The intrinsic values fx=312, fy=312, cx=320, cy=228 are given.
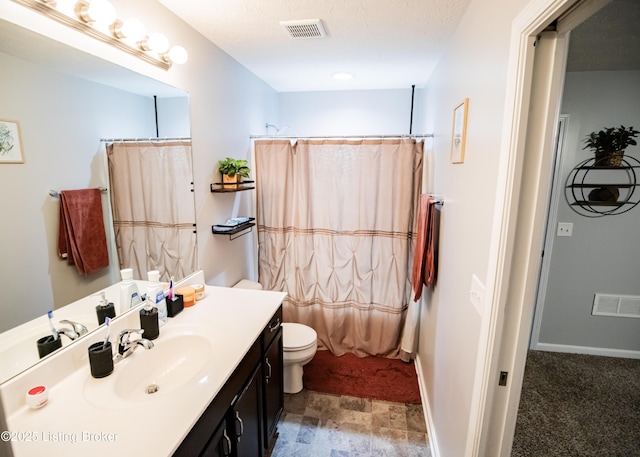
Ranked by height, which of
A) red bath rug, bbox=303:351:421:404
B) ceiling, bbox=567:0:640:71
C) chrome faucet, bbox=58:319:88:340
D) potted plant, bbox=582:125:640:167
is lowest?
red bath rug, bbox=303:351:421:404

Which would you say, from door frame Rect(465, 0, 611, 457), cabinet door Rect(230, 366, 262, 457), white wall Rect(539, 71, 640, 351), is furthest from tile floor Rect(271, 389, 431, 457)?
white wall Rect(539, 71, 640, 351)

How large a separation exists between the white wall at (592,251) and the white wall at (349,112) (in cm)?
129

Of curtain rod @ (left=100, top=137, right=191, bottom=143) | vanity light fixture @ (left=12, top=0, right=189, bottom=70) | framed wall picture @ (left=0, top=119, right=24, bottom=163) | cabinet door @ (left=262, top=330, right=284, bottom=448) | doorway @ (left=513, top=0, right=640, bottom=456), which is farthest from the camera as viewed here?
doorway @ (left=513, top=0, right=640, bottom=456)

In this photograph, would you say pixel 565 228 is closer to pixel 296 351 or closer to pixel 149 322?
pixel 296 351

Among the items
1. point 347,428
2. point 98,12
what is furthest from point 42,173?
point 347,428

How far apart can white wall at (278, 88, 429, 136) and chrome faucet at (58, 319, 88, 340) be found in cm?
240

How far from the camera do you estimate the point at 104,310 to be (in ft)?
4.42

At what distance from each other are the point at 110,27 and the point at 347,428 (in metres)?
2.50

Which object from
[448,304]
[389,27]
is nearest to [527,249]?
[448,304]

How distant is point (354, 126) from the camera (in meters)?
3.39

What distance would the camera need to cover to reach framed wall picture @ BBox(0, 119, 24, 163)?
98cm

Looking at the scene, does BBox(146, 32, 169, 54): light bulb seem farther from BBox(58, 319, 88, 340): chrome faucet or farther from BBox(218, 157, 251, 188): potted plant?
BBox(58, 319, 88, 340): chrome faucet

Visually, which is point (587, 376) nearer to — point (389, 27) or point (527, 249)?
point (527, 249)

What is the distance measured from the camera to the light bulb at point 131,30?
1.34 meters
